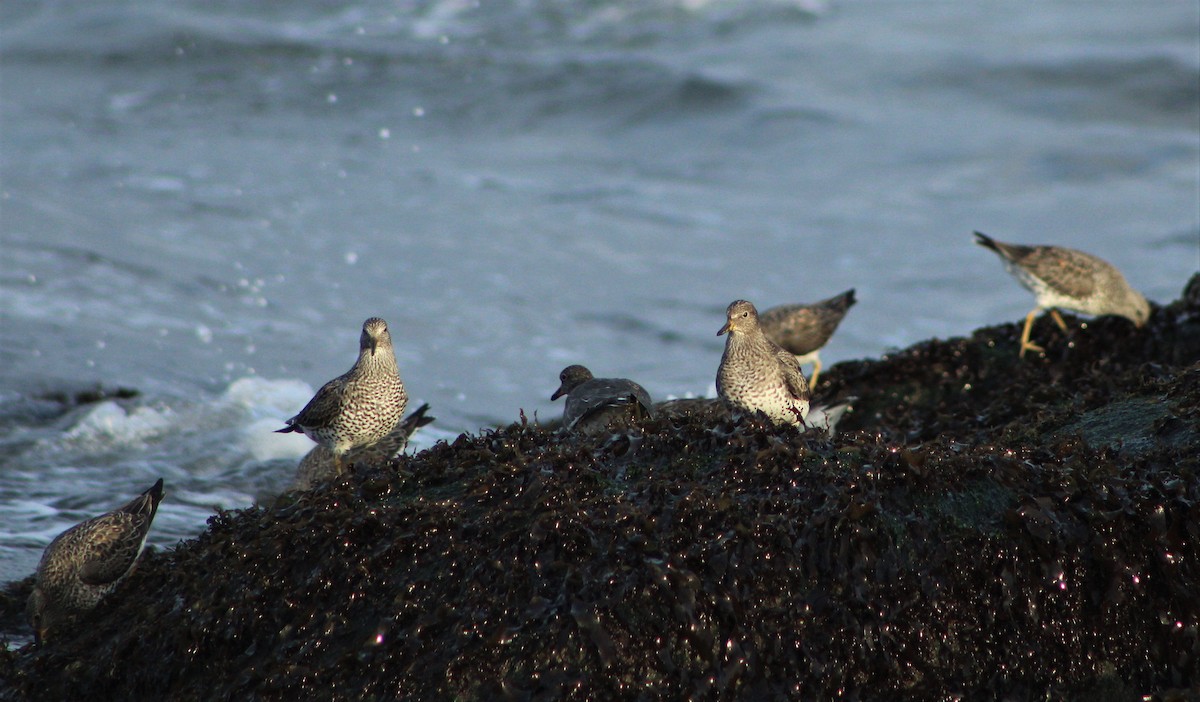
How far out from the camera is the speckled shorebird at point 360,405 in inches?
244

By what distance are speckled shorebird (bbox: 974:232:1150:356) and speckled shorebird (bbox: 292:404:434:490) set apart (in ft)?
11.5

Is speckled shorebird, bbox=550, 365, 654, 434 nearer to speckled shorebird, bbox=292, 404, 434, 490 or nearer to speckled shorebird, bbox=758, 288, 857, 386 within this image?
speckled shorebird, bbox=292, 404, 434, 490

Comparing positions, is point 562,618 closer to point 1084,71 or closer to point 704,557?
point 704,557

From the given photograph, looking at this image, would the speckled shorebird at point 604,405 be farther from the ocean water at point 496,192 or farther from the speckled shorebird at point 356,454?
the ocean water at point 496,192

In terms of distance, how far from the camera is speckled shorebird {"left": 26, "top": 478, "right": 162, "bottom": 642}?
4711 mm

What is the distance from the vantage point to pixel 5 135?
15797 millimetres

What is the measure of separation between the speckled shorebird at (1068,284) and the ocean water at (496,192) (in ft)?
8.53

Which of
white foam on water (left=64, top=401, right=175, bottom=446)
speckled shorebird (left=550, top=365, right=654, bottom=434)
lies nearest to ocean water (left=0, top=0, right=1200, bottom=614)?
white foam on water (left=64, top=401, right=175, bottom=446)

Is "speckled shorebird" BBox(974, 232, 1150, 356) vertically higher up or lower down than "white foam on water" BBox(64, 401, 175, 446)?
higher up

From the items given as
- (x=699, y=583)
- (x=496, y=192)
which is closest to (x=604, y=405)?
(x=699, y=583)

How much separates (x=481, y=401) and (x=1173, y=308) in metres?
4.92

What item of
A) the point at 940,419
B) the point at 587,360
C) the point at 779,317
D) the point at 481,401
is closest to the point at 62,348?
the point at 481,401

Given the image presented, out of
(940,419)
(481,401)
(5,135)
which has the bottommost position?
(481,401)

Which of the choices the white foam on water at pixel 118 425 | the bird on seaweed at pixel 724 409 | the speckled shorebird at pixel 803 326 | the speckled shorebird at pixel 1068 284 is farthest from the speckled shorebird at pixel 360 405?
the speckled shorebird at pixel 1068 284
